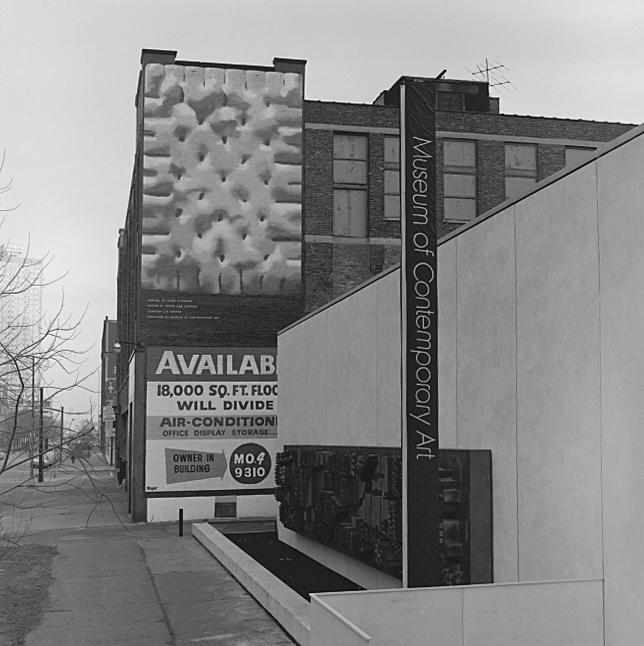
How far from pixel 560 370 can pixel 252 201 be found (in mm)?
24467

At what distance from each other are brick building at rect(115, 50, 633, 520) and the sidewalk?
8.11m

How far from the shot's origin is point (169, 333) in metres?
34.7

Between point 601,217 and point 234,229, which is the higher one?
point 234,229

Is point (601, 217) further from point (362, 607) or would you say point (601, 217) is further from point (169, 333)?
point (169, 333)

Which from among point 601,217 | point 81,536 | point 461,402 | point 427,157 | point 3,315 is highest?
point 427,157

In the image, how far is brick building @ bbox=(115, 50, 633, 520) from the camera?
113 ft

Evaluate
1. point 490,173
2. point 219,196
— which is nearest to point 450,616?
point 219,196

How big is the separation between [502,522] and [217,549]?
38.0 ft

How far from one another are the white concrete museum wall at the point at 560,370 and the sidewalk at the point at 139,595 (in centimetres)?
415

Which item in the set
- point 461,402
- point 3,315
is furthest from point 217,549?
point 3,315

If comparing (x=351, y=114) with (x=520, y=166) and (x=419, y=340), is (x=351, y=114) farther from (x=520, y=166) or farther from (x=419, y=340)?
(x=419, y=340)

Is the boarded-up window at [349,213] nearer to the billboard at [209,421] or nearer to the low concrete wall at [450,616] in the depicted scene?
the billboard at [209,421]

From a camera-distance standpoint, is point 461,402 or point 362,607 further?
point 461,402

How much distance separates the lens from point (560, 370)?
1180cm
